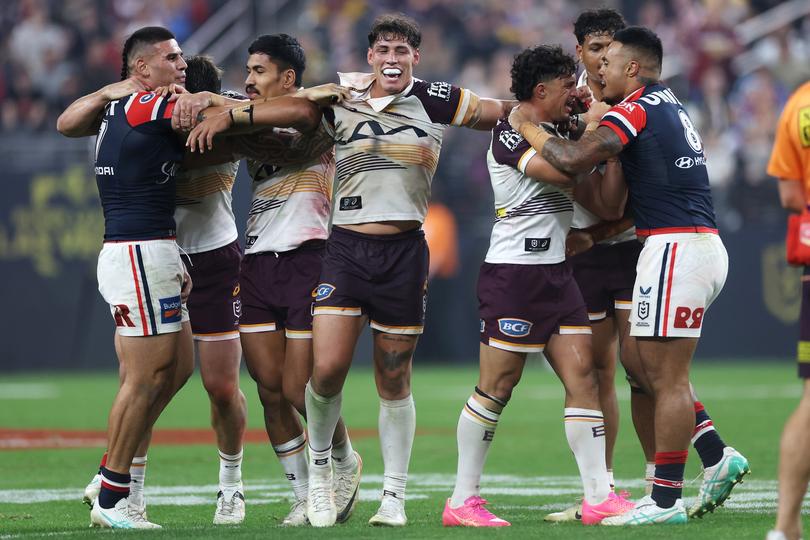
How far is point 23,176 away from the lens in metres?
16.9

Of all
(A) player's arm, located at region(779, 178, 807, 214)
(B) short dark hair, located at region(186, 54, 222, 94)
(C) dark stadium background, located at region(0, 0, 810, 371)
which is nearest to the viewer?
(A) player's arm, located at region(779, 178, 807, 214)

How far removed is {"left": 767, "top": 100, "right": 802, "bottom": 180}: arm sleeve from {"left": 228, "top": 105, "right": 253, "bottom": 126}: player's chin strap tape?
2644 mm

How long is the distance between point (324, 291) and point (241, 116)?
990 mm

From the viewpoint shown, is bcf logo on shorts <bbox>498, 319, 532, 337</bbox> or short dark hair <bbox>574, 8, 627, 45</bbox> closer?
bcf logo on shorts <bbox>498, 319, 532, 337</bbox>

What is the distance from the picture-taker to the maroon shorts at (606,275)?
7102 mm

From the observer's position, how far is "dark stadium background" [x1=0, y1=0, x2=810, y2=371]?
666 inches

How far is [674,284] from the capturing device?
6.21m

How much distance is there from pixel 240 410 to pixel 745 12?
1736 centimetres

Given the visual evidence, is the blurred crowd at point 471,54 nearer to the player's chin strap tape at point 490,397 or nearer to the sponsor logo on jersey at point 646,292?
the player's chin strap tape at point 490,397

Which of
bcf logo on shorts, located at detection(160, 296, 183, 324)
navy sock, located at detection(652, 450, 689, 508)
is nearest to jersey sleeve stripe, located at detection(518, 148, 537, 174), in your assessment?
navy sock, located at detection(652, 450, 689, 508)

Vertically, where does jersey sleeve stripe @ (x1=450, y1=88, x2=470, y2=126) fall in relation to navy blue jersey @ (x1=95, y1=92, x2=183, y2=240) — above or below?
above

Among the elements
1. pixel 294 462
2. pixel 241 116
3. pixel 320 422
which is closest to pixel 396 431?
pixel 320 422

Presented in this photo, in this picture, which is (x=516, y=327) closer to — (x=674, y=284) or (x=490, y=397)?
(x=490, y=397)

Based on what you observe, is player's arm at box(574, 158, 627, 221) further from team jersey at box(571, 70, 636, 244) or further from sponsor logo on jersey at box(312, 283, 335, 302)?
sponsor logo on jersey at box(312, 283, 335, 302)
